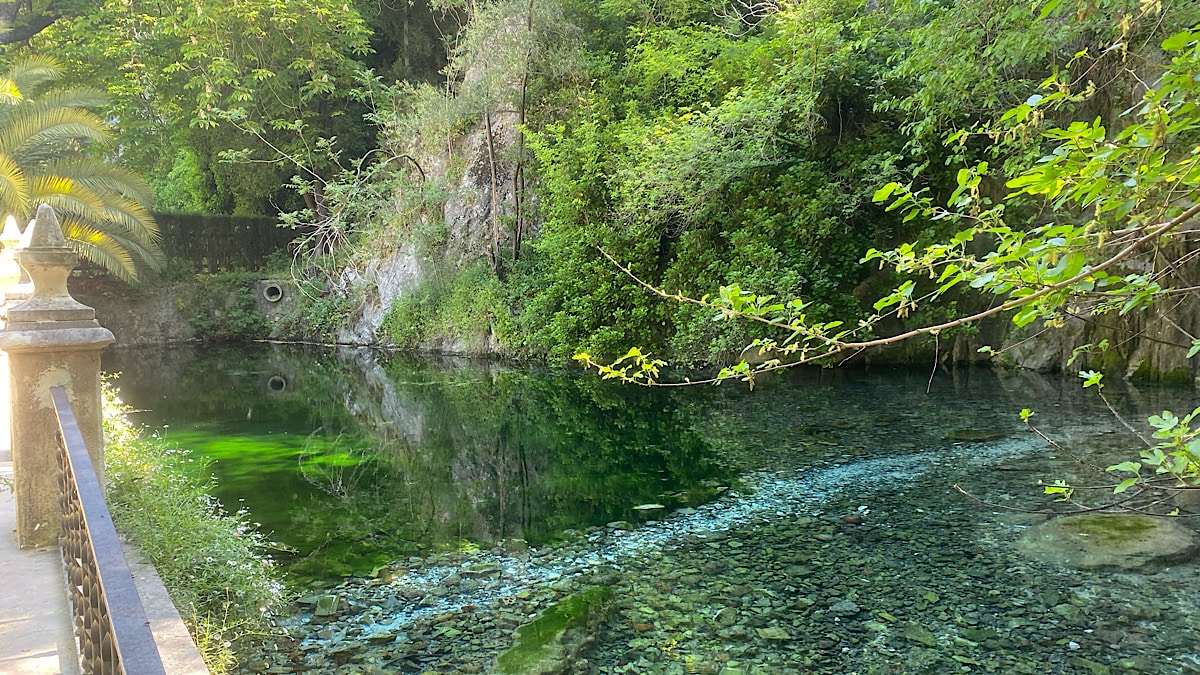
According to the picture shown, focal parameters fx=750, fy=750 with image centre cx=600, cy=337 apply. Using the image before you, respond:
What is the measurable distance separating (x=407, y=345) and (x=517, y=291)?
498 cm

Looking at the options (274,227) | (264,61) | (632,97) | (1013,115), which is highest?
(264,61)

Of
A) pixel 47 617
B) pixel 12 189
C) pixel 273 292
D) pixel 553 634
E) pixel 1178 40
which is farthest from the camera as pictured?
pixel 273 292

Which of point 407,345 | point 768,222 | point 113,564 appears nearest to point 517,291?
point 407,345

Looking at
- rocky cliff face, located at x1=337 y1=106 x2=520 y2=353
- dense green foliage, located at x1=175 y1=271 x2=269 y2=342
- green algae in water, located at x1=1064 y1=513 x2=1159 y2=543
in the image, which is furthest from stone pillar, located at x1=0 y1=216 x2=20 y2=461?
dense green foliage, located at x1=175 y1=271 x2=269 y2=342

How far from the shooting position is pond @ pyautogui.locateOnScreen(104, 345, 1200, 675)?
431cm

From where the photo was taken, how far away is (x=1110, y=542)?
532cm

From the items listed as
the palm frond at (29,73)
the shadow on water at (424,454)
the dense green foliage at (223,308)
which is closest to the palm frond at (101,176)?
the palm frond at (29,73)

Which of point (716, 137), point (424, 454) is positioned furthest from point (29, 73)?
point (716, 137)

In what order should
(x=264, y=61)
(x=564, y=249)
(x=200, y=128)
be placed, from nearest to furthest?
1. (x=564, y=249)
2. (x=264, y=61)
3. (x=200, y=128)

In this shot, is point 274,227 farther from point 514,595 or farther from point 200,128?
point 514,595

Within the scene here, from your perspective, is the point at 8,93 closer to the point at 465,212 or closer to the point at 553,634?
the point at 465,212

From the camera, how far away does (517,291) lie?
1742cm

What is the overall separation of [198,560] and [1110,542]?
6097 mm

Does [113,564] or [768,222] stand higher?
[768,222]
